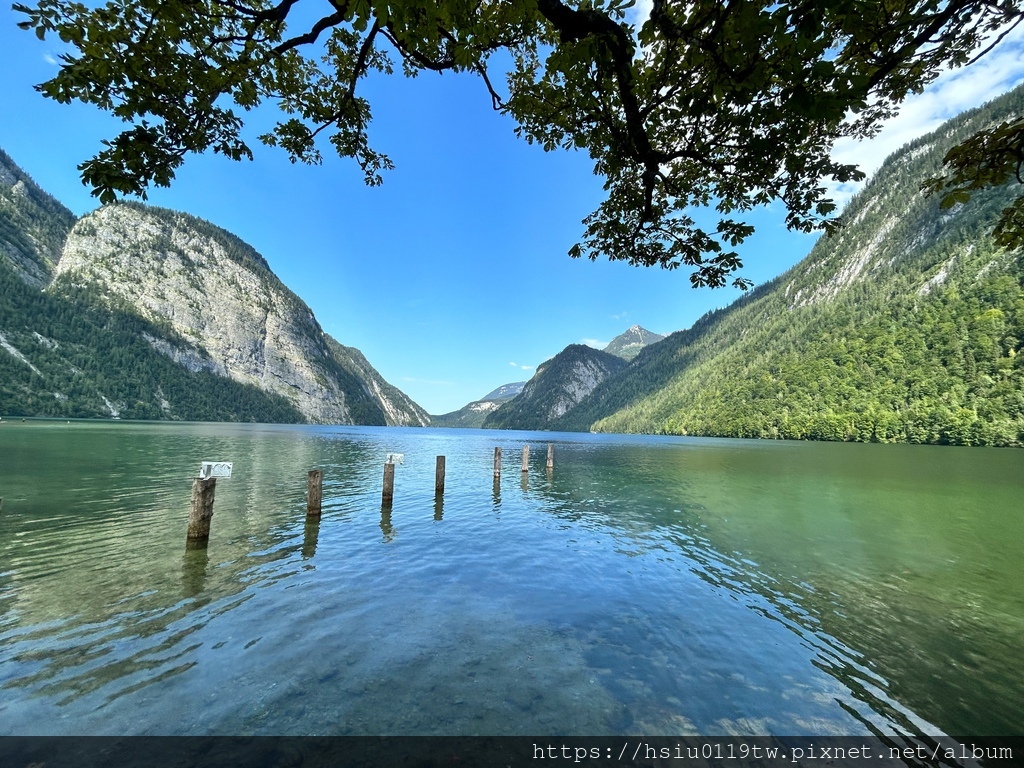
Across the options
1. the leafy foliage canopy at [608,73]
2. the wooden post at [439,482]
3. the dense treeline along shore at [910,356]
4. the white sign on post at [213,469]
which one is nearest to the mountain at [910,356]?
the dense treeline along shore at [910,356]

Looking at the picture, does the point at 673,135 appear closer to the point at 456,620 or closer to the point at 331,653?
the point at 456,620

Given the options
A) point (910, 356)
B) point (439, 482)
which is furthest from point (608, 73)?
point (910, 356)

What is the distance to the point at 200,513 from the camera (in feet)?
41.1

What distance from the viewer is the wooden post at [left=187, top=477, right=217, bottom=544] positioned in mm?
12414

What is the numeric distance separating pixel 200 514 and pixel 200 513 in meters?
0.03

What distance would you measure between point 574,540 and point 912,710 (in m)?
9.80

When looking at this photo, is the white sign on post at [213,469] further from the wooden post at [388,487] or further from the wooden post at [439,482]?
the wooden post at [439,482]

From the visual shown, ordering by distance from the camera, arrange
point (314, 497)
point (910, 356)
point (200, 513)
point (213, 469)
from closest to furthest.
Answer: point (200, 513)
point (213, 469)
point (314, 497)
point (910, 356)

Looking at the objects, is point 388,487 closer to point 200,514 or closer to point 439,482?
point 439,482

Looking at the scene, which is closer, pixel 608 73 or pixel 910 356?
pixel 608 73

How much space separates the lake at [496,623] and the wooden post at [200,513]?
563 mm

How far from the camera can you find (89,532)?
13406 millimetres

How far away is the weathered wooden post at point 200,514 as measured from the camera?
1239 centimetres

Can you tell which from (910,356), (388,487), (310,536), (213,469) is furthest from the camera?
(910,356)
